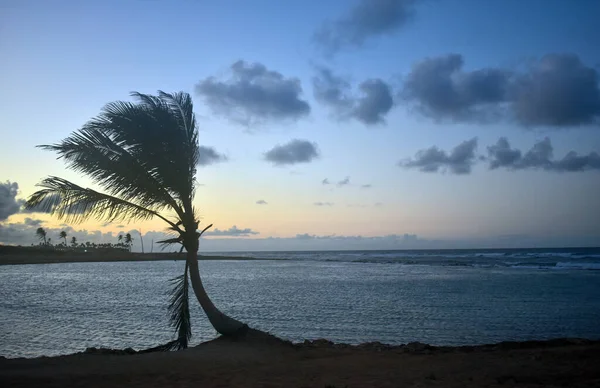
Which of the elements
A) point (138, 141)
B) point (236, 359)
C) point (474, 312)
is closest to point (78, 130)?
Answer: point (138, 141)

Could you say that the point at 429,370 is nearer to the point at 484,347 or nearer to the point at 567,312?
the point at 484,347

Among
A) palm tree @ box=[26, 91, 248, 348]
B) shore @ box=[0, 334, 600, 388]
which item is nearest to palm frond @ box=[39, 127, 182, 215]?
palm tree @ box=[26, 91, 248, 348]

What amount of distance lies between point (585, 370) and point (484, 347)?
3605mm

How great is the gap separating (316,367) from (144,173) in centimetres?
695

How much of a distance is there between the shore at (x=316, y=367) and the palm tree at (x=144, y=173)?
1883 millimetres

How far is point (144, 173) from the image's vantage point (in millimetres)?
12781

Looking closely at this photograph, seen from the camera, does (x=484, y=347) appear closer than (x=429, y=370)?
No

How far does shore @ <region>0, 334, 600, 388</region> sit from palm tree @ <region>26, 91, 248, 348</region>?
1.88 metres

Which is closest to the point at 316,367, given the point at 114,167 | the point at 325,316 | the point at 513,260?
the point at 114,167

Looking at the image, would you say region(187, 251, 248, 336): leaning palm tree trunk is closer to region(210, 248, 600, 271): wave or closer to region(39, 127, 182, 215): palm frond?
region(39, 127, 182, 215): palm frond

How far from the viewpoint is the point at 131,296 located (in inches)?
1204

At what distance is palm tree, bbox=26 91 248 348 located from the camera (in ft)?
40.1

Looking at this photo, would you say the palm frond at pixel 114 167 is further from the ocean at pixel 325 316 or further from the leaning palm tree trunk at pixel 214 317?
the ocean at pixel 325 316

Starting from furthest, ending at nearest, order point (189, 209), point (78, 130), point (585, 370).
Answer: point (189, 209) → point (78, 130) → point (585, 370)
